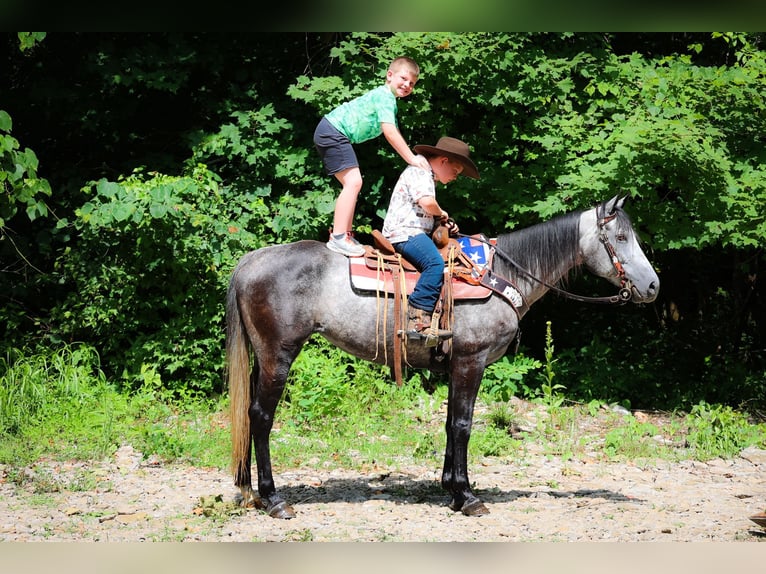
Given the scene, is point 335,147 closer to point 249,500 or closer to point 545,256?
point 545,256

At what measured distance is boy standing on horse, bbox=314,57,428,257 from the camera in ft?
16.7

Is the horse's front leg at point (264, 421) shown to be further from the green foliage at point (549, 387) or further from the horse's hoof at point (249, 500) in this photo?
the green foliage at point (549, 387)

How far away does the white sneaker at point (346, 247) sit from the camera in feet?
17.1

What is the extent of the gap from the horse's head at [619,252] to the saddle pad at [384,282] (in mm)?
805

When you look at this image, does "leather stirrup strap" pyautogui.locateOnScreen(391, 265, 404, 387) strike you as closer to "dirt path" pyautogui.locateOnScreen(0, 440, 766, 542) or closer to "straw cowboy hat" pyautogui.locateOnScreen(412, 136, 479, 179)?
"straw cowboy hat" pyautogui.locateOnScreen(412, 136, 479, 179)

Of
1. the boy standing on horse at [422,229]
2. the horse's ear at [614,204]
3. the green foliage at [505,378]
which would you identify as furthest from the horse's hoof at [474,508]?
the green foliage at [505,378]

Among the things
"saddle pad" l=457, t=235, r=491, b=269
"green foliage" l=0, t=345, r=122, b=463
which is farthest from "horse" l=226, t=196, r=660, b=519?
"green foliage" l=0, t=345, r=122, b=463

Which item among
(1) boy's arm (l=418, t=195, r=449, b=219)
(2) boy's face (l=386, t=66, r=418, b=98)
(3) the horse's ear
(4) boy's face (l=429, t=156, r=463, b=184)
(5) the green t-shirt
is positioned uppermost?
(2) boy's face (l=386, t=66, r=418, b=98)

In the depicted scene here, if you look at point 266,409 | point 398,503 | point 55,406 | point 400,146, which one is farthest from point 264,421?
point 55,406

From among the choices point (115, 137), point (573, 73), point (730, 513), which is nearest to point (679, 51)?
point (573, 73)

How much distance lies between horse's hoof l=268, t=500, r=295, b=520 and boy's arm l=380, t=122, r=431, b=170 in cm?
230

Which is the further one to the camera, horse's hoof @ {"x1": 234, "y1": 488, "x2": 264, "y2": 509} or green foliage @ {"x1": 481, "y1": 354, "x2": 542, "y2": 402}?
green foliage @ {"x1": 481, "y1": 354, "x2": 542, "y2": 402}

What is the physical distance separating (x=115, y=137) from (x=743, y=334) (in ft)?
25.7
